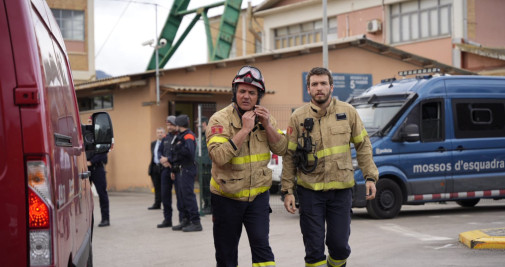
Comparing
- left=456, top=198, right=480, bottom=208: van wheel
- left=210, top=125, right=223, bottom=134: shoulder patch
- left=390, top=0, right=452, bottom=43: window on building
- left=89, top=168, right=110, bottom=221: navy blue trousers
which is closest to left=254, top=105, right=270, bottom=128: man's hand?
left=210, top=125, right=223, bottom=134: shoulder patch

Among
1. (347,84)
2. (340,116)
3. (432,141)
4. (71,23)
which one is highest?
(71,23)

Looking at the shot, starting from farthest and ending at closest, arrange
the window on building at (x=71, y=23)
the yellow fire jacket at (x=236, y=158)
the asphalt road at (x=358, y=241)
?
the window on building at (x=71, y=23), the asphalt road at (x=358, y=241), the yellow fire jacket at (x=236, y=158)

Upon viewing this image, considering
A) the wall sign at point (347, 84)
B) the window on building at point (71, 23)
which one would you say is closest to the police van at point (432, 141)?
the wall sign at point (347, 84)

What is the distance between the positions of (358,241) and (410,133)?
10.3ft

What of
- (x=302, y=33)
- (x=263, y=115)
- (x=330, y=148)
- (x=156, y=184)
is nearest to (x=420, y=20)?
(x=302, y=33)

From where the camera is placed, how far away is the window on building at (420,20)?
32.4 metres

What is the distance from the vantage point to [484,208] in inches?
570

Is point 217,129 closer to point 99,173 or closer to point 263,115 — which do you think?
point 263,115

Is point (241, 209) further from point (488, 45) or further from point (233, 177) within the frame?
point (488, 45)

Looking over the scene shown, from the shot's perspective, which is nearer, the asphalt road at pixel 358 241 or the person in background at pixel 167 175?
the asphalt road at pixel 358 241

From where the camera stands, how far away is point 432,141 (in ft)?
41.2

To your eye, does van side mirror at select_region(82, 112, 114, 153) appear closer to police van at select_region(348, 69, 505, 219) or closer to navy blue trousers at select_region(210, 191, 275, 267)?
navy blue trousers at select_region(210, 191, 275, 267)

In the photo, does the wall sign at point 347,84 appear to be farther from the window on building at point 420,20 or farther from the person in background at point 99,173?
the person in background at point 99,173

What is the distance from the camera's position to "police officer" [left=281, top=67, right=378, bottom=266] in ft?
18.5
